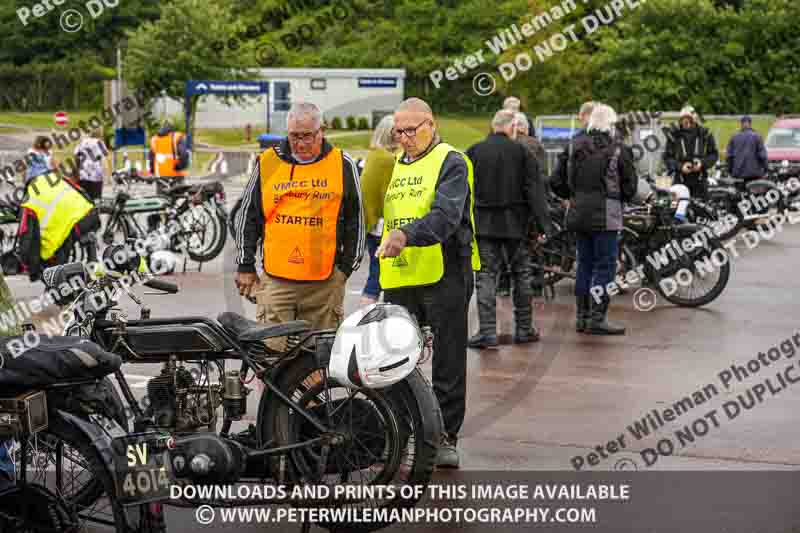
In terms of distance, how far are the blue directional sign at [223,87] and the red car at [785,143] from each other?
19.0 m

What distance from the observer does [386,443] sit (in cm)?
541

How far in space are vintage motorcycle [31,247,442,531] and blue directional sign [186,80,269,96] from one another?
3572 cm

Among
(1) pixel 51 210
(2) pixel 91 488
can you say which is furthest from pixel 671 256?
(2) pixel 91 488

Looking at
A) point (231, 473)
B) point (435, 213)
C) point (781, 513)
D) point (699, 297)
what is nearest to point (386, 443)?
point (231, 473)

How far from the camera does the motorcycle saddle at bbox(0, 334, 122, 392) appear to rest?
4789mm

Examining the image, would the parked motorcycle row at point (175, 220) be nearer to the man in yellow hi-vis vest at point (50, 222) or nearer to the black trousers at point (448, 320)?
the man in yellow hi-vis vest at point (50, 222)

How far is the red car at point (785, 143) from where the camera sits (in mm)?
27219

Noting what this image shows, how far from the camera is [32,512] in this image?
4.94 m

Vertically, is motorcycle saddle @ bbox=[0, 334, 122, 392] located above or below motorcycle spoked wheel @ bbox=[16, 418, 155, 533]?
above

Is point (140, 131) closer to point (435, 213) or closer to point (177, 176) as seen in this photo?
point (177, 176)

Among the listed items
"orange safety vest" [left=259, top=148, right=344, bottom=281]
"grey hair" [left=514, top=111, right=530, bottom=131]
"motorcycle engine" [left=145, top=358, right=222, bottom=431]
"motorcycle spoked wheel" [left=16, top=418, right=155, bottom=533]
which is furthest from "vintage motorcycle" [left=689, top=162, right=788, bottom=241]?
"motorcycle spoked wheel" [left=16, top=418, right=155, bottom=533]

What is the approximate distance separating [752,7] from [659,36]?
424 centimetres

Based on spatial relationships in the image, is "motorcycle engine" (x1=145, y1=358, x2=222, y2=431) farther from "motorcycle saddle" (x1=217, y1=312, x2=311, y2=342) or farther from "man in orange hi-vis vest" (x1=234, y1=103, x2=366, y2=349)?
"man in orange hi-vis vest" (x1=234, y1=103, x2=366, y2=349)

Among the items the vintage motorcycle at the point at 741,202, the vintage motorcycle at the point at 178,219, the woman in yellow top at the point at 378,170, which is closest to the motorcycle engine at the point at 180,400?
the woman in yellow top at the point at 378,170
